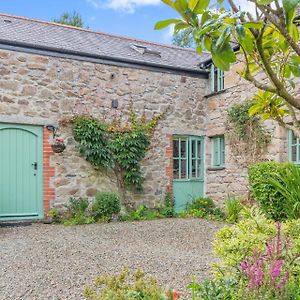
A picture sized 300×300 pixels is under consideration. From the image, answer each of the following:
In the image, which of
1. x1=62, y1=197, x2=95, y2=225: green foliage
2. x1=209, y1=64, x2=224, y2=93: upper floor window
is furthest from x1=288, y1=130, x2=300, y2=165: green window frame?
x1=62, y1=197, x2=95, y2=225: green foliage

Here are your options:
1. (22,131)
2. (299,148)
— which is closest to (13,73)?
(22,131)

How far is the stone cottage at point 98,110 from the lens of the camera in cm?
823

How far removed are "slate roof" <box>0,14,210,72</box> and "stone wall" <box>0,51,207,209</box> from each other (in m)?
0.31

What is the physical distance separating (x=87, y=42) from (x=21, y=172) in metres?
3.87

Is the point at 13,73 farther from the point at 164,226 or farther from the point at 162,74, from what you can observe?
the point at 164,226

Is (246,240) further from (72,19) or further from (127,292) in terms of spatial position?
(72,19)

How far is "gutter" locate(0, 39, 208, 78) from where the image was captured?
8.20 metres

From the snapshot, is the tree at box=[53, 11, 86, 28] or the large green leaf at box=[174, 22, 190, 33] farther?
the tree at box=[53, 11, 86, 28]

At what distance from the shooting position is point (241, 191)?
30.1 ft

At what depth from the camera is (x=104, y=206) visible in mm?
8430

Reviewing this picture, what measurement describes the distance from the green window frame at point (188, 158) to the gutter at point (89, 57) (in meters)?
1.75

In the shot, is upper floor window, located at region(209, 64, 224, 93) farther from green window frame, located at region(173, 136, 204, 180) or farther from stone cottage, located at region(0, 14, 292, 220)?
green window frame, located at region(173, 136, 204, 180)

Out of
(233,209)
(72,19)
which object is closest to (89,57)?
(233,209)

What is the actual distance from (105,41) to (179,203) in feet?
16.0
